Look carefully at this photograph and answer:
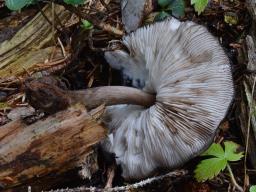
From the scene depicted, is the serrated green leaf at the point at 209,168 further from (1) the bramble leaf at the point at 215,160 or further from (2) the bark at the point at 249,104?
(2) the bark at the point at 249,104

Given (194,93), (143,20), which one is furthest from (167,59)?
(143,20)

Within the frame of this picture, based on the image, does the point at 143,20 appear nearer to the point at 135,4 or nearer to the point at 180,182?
the point at 135,4

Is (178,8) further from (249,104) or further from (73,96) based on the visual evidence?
(73,96)

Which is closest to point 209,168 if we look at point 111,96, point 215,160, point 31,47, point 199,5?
point 215,160

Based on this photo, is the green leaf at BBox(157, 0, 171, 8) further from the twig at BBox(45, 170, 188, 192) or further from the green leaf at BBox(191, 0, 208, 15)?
the twig at BBox(45, 170, 188, 192)

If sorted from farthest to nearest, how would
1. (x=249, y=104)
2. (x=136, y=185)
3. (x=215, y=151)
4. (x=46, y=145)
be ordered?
(x=249, y=104), (x=215, y=151), (x=136, y=185), (x=46, y=145)

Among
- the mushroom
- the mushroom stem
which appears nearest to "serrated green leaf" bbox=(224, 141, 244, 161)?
the mushroom
